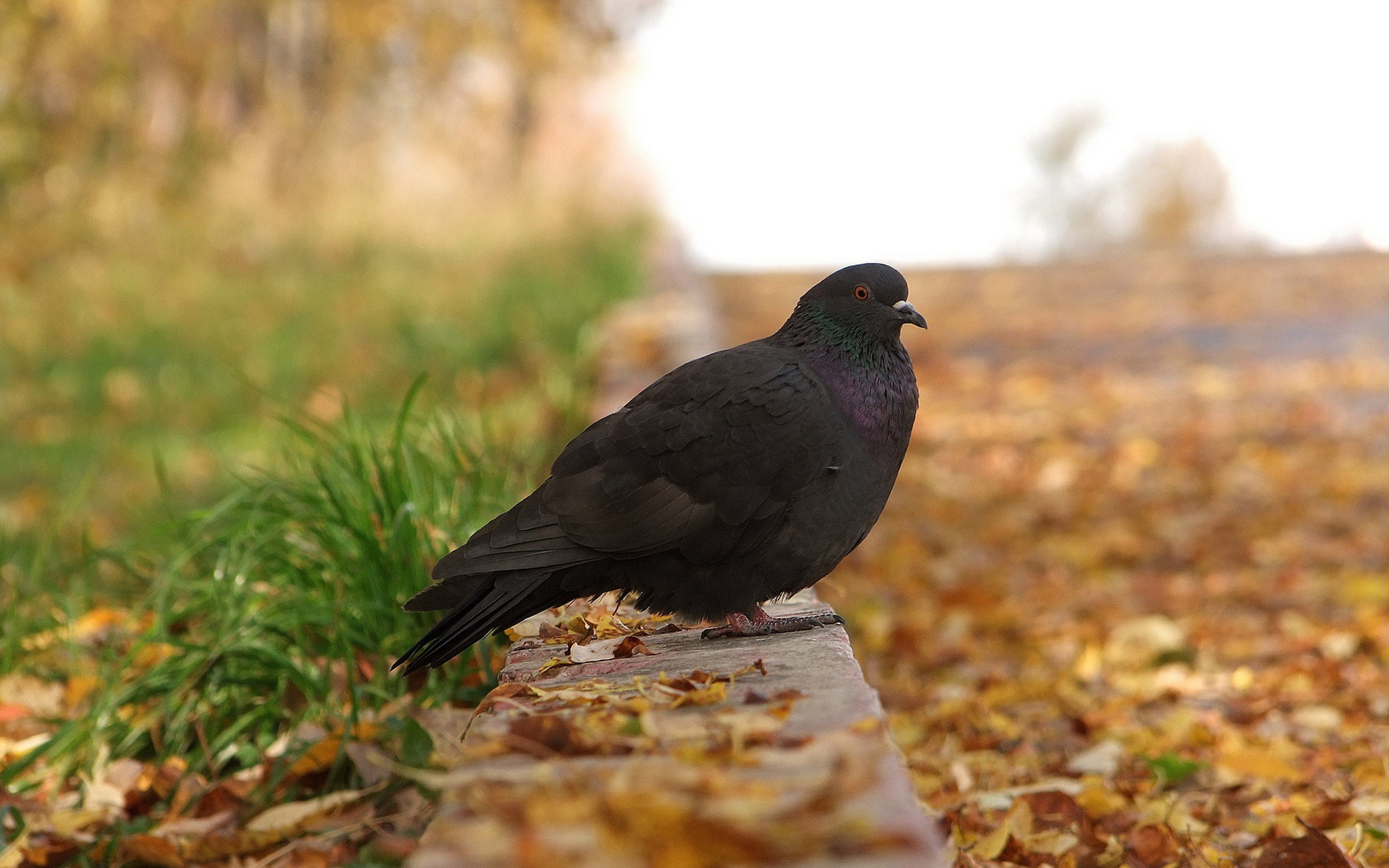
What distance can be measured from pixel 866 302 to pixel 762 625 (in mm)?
624

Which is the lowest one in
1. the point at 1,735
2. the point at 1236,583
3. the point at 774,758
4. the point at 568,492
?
the point at 1236,583

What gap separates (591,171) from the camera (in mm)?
17203

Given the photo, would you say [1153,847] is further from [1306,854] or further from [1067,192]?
[1067,192]

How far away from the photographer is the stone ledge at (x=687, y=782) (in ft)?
4.46

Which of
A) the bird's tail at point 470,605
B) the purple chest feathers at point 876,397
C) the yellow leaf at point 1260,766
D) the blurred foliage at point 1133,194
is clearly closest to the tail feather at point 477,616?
the bird's tail at point 470,605

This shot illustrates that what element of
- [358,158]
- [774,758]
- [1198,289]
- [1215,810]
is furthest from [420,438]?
[1198,289]

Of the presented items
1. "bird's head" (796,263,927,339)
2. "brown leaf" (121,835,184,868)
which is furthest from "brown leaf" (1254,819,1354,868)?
"brown leaf" (121,835,184,868)

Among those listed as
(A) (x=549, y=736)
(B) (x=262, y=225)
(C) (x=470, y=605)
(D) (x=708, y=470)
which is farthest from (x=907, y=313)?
(B) (x=262, y=225)

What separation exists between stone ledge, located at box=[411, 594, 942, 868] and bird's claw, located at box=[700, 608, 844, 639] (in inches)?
15.2

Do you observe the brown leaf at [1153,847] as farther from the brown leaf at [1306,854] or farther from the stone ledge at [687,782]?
the stone ledge at [687,782]

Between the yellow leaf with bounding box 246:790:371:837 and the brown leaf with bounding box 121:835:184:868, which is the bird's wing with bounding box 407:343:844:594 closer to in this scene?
the yellow leaf with bounding box 246:790:371:837

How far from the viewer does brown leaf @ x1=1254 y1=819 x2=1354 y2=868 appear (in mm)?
2232

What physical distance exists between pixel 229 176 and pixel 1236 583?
29.9 feet

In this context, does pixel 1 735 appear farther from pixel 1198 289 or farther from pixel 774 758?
pixel 1198 289
